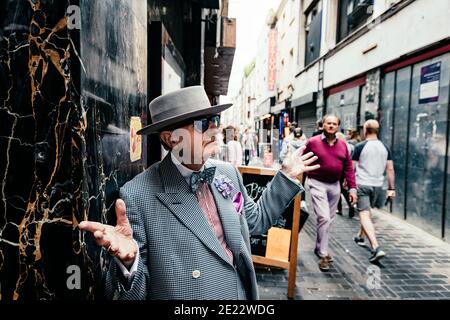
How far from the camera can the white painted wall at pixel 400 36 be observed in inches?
243

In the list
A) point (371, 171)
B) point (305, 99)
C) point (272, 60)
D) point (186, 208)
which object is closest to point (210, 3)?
point (371, 171)

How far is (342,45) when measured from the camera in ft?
38.0

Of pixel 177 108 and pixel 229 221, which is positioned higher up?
pixel 177 108

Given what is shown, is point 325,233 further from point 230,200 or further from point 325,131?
point 230,200

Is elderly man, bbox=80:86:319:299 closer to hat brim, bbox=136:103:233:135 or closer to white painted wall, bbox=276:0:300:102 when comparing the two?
hat brim, bbox=136:103:233:135

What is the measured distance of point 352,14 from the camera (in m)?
11.1

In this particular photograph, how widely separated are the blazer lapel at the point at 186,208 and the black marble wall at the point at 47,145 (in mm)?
344

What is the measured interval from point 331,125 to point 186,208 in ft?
10.7

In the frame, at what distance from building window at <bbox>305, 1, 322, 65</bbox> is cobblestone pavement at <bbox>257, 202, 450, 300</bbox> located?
36.0 feet

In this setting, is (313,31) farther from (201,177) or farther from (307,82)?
(201,177)

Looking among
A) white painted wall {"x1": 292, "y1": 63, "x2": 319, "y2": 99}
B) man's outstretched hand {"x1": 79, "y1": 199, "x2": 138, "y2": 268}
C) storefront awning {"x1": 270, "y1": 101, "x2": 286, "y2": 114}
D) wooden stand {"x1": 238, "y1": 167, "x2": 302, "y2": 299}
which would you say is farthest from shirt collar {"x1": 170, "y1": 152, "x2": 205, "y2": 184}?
storefront awning {"x1": 270, "y1": 101, "x2": 286, "y2": 114}

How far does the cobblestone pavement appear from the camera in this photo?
12.6 ft

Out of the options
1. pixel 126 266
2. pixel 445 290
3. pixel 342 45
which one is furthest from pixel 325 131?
pixel 342 45
